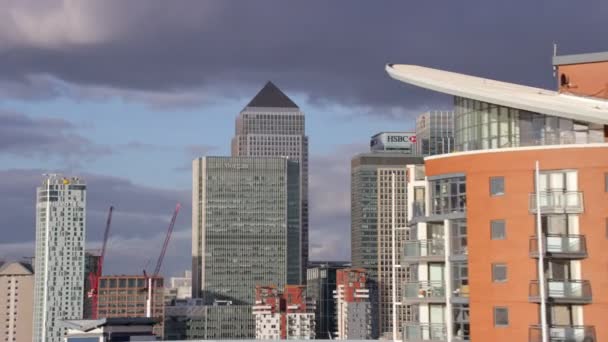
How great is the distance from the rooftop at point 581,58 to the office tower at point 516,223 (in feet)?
0.27

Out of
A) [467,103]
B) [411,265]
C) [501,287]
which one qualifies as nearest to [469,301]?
[501,287]

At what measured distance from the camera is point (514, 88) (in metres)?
89.9

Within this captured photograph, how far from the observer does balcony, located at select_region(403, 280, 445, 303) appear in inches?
3238

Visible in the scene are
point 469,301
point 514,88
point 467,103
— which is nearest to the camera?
point 469,301

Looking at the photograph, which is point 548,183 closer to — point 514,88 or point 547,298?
point 547,298

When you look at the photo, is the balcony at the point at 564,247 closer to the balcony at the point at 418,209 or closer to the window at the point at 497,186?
the window at the point at 497,186

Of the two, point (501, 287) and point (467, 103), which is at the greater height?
point (467, 103)

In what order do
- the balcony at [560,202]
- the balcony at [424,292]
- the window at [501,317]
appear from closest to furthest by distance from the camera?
the balcony at [560,202] → the window at [501,317] → the balcony at [424,292]

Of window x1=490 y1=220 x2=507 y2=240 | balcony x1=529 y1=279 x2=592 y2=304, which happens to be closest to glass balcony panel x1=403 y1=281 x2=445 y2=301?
window x1=490 y1=220 x2=507 y2=240

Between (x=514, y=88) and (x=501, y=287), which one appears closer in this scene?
(x=501, y=287)

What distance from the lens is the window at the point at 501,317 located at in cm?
7593

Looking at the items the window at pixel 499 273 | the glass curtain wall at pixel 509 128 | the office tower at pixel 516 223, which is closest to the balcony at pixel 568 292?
the office tower at pixel 516 223

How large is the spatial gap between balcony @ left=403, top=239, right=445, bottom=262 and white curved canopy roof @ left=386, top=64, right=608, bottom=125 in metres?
10.3

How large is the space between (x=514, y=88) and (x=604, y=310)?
72.7ft
